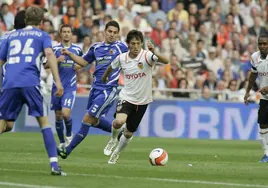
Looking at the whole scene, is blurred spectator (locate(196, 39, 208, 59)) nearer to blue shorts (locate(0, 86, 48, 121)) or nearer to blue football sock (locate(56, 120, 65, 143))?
blue football sock (locate(56, 120, 65, 143))

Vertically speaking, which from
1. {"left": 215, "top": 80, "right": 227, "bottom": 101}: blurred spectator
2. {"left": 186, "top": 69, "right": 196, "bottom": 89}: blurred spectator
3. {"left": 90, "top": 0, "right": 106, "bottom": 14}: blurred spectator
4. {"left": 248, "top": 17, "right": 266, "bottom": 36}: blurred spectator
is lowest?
{"left": 215, "top": 80, "right": 227, "bottom": 101}: blurred spectator

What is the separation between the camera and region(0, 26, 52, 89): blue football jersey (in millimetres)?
11938

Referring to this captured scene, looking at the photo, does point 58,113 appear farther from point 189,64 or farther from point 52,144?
point 189,64

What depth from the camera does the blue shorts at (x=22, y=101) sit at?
469 inches

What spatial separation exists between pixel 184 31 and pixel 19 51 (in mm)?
17674

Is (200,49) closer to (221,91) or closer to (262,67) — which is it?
(221,91)

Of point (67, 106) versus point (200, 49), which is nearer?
point (67, 106)

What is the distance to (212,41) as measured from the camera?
98.1 ft

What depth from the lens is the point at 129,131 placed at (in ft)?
49.9

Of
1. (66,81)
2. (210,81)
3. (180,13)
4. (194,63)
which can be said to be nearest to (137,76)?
(66,81)

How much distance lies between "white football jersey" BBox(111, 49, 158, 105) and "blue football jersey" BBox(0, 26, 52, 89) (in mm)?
3394

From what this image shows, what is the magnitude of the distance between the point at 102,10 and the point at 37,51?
17110 millimetres

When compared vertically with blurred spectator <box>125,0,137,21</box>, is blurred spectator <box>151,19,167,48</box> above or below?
below

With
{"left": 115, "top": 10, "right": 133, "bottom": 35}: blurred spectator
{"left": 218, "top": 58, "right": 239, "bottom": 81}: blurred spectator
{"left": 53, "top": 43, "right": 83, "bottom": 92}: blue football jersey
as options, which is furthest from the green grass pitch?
{"left": 115, "top": 10, "right": 133, "bottom": 35}: blurred spectator
